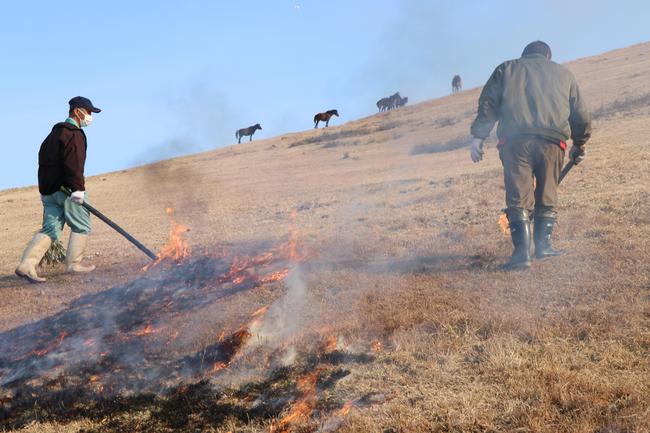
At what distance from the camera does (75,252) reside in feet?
24.9

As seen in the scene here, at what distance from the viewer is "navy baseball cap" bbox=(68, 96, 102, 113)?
24.1ft

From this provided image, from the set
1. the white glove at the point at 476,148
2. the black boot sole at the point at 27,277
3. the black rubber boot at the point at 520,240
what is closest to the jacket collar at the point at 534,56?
the white glove at the point at 476,148

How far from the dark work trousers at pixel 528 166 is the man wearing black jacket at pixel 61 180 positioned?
16.4 feet

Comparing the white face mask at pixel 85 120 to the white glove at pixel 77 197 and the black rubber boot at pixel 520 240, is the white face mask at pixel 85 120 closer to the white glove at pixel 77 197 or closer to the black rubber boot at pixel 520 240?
the white glove at pixel 77 197

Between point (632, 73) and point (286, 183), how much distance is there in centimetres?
1966

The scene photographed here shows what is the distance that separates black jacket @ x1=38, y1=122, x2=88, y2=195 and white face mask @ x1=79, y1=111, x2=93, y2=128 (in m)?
0.20

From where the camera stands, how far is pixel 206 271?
6414 mm

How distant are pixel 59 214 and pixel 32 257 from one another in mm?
613

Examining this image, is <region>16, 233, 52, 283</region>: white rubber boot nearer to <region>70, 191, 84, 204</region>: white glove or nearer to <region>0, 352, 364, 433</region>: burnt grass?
<region>70, 191, 84, 204</region>: white glove

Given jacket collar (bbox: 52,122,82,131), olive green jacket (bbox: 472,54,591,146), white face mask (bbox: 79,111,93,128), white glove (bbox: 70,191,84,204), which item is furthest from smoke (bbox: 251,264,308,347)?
white face mask (bbox: 79,111,93,128)

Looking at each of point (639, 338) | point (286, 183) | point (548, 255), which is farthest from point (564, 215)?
point (286, 183)

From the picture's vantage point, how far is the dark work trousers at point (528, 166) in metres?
5.68

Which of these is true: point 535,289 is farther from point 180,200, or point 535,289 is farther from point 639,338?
point 180,200

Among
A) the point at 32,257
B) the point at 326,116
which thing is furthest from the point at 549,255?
the point at 326,116
